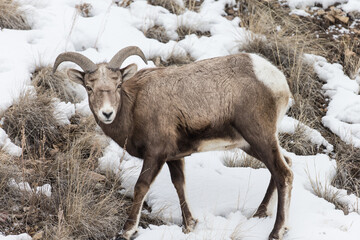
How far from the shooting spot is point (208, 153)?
671cm

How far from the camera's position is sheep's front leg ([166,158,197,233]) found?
5.49m

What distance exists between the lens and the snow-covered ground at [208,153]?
18.0 ft

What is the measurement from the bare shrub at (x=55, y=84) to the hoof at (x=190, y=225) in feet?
8.31

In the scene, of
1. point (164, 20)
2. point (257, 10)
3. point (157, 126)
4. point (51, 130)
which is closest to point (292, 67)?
point (257, 10)

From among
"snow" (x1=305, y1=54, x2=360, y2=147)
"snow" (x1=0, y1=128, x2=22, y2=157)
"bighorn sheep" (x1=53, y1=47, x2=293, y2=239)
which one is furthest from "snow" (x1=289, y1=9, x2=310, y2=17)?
"snow" (x1=0, y1=128, x2=22, y2=157)

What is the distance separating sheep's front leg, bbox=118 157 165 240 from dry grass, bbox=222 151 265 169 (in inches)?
61.4

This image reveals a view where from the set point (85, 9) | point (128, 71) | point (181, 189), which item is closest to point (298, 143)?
point (181, 189)

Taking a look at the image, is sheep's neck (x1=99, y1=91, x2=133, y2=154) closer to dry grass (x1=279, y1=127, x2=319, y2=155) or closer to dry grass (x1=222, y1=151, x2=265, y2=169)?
dry grass (x1=222, y1=151, x2=265, y2=169)

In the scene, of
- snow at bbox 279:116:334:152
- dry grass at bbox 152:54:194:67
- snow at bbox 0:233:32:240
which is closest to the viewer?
snow at bbox 0:233:32:240

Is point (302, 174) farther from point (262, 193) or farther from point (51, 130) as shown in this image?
point (51, 130)

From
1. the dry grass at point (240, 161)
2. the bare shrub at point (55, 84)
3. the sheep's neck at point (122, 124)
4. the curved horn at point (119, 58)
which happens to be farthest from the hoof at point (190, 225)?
the bare shrub at point (55, 84)

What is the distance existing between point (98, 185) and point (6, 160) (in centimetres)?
104

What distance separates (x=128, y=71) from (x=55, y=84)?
6.35 ft

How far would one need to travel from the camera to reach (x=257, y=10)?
8.78 meters
